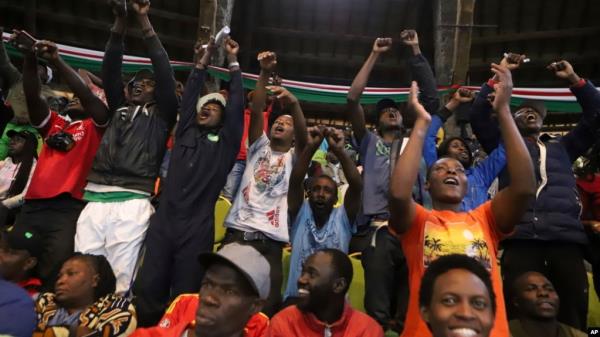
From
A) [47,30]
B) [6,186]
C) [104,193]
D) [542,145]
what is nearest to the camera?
[104,193]

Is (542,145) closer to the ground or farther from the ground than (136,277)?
farther from the ground

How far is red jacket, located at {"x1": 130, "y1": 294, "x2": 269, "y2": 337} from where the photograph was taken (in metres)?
1.98

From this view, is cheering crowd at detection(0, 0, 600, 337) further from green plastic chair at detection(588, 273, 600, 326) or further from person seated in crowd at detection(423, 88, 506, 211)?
green plastic chair at detection(588, 273, 600, 326)

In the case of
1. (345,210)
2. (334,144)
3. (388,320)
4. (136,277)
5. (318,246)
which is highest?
(334,144)

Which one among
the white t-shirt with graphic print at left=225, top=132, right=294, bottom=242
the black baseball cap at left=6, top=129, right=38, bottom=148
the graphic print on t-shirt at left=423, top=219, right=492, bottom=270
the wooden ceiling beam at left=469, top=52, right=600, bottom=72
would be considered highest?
the wooden ceiling beam at left=469, top=52, right=600, bottom=72

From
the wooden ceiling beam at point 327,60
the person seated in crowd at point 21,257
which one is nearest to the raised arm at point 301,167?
the person seated in crowd at point 21,257

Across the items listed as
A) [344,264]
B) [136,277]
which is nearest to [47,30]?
[136,277]

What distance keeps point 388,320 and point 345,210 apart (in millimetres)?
811

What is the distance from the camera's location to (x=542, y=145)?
3115 millimetres

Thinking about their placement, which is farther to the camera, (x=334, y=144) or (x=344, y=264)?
(x=334, y=144)

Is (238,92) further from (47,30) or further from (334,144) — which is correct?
(47,30)

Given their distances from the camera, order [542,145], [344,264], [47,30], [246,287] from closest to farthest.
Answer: [246,287] < [344,264] < [542,145] < [47,30]

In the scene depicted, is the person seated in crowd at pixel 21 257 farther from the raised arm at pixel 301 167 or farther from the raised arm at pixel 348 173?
the raised arm at pixel 348 173

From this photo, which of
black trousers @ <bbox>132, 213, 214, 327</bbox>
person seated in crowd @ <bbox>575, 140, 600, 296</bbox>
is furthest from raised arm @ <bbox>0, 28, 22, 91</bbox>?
person seated in crowd @ <bbox>575, 140, 600, 296</bbox>
